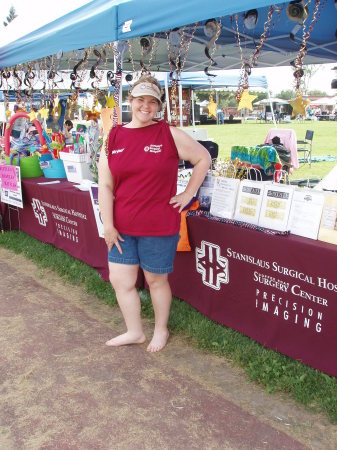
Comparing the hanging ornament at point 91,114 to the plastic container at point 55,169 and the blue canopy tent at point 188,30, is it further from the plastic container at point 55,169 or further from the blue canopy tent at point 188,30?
the plastic container at point 55,169

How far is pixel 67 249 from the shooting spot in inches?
169

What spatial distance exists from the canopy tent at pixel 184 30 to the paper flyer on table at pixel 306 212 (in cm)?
94

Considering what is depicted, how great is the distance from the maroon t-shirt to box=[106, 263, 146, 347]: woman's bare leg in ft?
0.88

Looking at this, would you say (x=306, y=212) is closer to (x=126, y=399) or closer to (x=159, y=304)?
(x=159, y=304)

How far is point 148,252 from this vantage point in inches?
96.5

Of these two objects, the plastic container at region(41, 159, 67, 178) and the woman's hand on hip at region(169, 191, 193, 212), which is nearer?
the woman's hand on hip at region(169, 191, 193, 212)

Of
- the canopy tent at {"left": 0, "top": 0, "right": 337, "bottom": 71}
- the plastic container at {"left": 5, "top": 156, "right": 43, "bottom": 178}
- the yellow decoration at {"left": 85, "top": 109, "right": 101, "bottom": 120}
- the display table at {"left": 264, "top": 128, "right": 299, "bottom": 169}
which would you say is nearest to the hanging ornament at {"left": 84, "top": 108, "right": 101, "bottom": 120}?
the yellow decoration at {"left": 85, "top": 109, "right": 101, "bottom": 120}

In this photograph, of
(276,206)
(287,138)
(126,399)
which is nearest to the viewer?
(126,399)

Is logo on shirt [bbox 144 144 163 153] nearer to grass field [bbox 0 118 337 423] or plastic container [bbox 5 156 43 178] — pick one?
grass field [bbox 0 118 337 423]

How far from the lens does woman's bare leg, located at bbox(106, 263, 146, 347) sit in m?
2.57

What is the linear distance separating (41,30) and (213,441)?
3971 millimetres

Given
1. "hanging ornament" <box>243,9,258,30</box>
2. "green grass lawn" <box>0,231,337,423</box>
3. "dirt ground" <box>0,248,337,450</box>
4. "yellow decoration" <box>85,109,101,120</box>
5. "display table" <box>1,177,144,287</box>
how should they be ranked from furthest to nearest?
"yellow decoration" <box>85,109,101,120</box> < "display table" <box>1,177,144,287</box> < "hanging ornament" <box>243,9,258,30</box> < "green grass lawn" <box>0,231,337,423</box> < "dirt ground" <box>0,248,337,450</box>

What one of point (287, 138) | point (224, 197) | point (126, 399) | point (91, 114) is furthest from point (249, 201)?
point (287, 138)

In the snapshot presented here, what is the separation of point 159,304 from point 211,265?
42 centimetres
